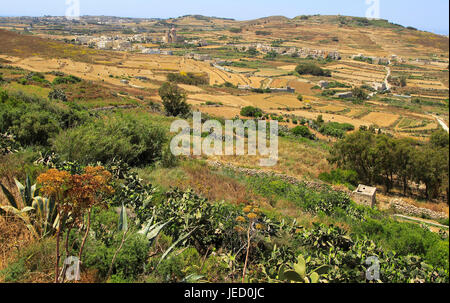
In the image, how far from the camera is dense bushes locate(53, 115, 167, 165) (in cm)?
802

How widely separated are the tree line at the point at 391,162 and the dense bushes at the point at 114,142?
11.9m

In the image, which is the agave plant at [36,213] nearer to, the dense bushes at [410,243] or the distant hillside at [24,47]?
the dense bushes at [410,243]

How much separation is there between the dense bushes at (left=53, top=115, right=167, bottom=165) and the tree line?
39.0ft

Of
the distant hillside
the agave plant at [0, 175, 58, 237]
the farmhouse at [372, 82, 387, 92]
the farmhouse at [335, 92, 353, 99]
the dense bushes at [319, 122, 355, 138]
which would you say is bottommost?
the dense bushes at [319, 122, 355, 138]

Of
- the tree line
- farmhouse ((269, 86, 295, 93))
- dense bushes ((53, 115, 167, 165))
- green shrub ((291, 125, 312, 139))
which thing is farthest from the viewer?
farmhouse ((269, 86, 295, 93))

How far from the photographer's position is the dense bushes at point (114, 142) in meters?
8.02

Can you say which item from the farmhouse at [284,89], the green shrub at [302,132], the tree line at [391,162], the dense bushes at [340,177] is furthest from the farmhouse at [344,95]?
the dense bushes at [340,177]

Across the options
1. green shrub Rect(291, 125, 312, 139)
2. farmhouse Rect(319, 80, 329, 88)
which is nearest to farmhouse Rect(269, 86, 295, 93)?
farmhouse Rect(319, 80, 329, 88)

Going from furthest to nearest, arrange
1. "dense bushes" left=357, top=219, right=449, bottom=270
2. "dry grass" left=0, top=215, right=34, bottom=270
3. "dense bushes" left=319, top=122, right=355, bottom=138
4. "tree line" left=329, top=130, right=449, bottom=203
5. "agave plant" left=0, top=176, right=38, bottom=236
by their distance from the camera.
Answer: "dense bushes" left=319, top=122, right=355, bottom=138
"tree line" left=329, top=130, right=449, bottom=203
"dense bushes" left=357, top=219, right=449, bottom=270
"agave plant" left=0, top=176, right=38, bottom=236
"dry grass" left=0, top=215, right=34, bottom=270

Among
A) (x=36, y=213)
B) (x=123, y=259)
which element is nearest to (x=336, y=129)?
(x=36, y=213)

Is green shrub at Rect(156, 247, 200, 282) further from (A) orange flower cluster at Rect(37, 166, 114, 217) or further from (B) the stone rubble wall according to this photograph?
(B) the stone rubble wall

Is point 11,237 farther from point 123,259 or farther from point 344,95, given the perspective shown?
point 344,95

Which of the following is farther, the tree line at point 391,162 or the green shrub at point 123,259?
the tree line at point 391,162
